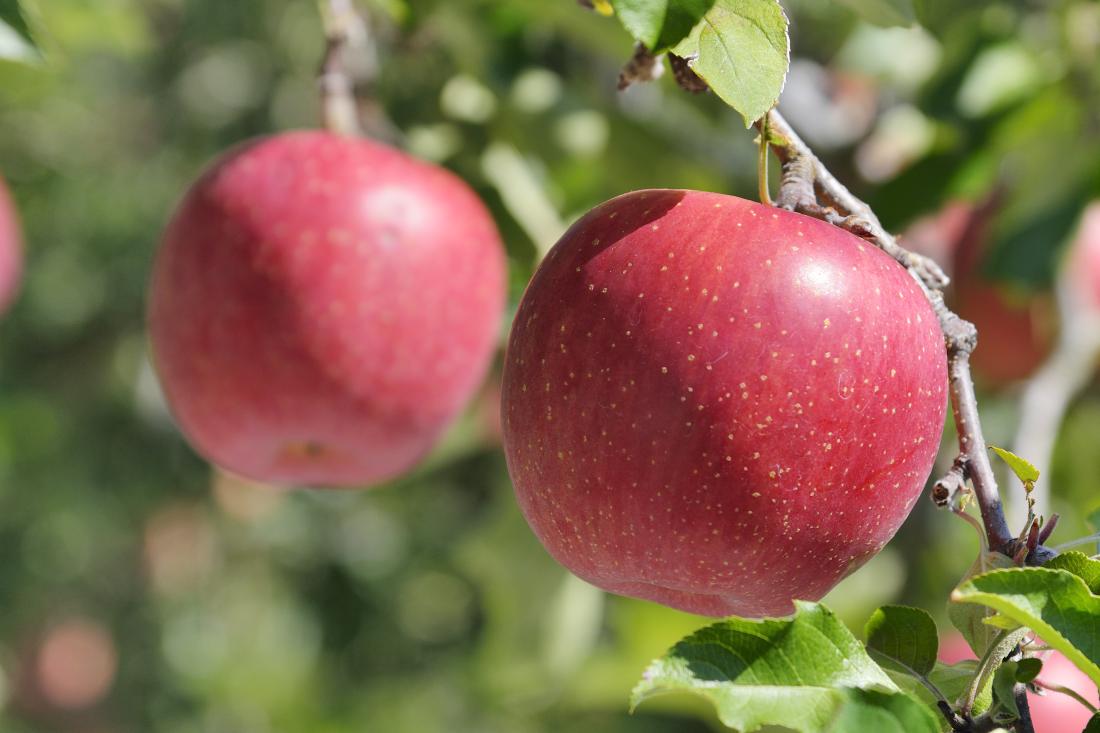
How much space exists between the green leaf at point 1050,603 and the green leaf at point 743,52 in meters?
0.24

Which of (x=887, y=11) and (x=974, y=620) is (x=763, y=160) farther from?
(x=974, y=620)

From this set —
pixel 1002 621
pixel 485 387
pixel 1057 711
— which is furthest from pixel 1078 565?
pixel 485 387

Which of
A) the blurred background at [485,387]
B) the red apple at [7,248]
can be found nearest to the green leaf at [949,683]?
the blurred background at [485,387]

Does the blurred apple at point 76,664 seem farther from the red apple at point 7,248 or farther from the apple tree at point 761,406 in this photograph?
the apple tree at point 761,406

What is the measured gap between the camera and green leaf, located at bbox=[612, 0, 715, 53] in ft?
2.04

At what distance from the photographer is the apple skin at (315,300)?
3.52 feet

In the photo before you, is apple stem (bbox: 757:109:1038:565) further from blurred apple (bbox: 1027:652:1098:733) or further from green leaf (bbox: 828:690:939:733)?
blurred apple (bbox: 1027:652:1098:733)

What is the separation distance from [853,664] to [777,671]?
36mm

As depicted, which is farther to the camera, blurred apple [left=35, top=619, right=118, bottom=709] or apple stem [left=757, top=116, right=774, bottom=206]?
blurred apple [left=35, top=619, right=118, bottom=709]

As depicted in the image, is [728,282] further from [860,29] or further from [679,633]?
[860,29]

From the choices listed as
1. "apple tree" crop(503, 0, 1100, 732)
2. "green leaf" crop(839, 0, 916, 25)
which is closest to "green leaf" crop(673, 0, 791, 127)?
"apple tree" crop(503, 0, 1100, 732)

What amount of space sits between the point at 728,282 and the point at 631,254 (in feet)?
0.18

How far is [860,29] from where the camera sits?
1.79m

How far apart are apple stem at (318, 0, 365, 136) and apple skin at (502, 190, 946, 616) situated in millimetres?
556
